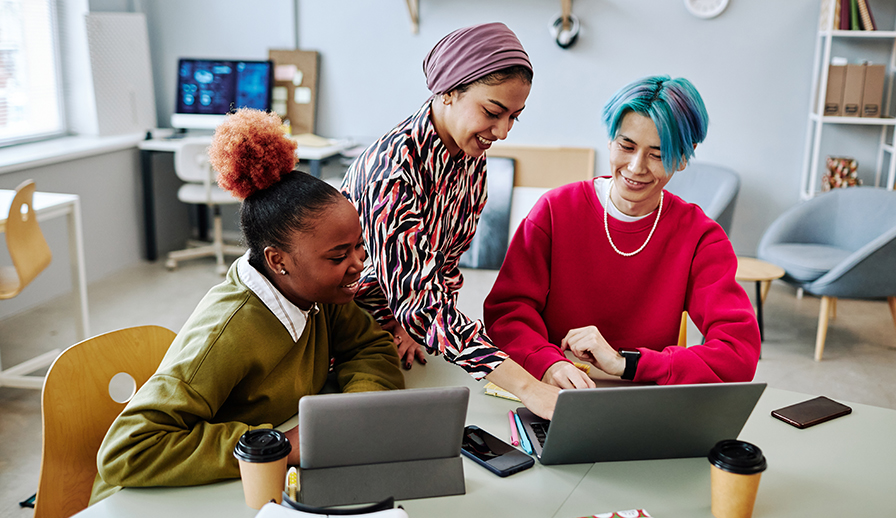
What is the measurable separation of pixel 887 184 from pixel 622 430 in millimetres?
3910

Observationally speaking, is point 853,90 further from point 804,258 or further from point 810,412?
point 810,412

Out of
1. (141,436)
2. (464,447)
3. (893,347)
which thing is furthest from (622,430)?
(893,347)

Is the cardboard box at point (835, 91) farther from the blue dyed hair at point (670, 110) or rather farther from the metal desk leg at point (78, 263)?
the metal desk leg at point (78, 263)

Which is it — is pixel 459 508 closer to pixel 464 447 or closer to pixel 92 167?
pixel 464 447

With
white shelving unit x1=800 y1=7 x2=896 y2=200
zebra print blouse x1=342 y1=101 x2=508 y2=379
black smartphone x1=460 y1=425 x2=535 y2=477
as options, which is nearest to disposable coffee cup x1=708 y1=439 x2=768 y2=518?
black smartphone x1=460 y1=425 x2=535 y2=477

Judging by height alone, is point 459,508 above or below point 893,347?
above

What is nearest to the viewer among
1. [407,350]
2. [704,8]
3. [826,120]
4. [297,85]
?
[407,350]

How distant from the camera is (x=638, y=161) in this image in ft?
4.62

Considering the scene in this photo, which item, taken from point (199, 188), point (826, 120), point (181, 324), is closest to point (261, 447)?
point (181, 324)

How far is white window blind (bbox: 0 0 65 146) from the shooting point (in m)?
4.00

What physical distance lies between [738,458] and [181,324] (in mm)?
3139

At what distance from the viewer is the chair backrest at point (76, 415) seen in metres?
1.22

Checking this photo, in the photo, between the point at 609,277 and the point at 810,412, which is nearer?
the point at 810,412

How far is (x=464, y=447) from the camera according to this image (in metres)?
1.15
